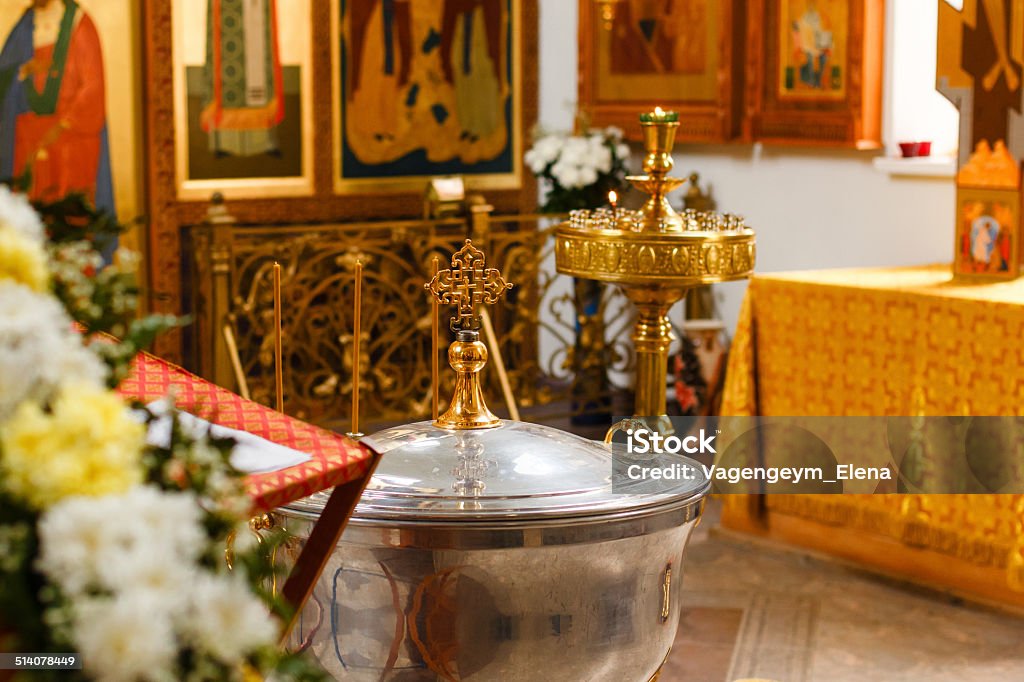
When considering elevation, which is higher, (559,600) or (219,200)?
(219,200)

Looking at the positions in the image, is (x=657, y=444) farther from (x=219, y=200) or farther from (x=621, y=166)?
(x=621, y=166)

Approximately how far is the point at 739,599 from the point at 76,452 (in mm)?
4099

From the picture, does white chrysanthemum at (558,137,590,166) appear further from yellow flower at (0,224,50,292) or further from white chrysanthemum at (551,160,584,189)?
yellow flower at (0,224,50,292)

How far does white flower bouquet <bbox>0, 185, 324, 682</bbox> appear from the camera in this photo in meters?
0.92

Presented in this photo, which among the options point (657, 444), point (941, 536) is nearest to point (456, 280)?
point (657, 444)

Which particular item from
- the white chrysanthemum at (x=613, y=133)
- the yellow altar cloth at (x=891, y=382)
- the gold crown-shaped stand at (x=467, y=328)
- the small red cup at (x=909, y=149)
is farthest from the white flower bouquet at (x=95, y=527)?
the white chrysanthemum at (x=613, y=133)

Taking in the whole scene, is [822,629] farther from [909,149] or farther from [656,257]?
[909,149]

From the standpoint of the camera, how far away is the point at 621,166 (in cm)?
721

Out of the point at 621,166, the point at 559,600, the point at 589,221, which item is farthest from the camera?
the point at 621,166

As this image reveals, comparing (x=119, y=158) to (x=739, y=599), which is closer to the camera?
(x=739, y=599)

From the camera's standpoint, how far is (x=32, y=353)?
39.1 inches

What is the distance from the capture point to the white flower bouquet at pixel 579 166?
6.97m

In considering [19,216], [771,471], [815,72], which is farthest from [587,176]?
[19,216]

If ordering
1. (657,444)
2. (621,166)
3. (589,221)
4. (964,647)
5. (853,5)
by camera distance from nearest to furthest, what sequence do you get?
(657,444) < (589,221) < (964,647) < (853,5) < (621,166)
